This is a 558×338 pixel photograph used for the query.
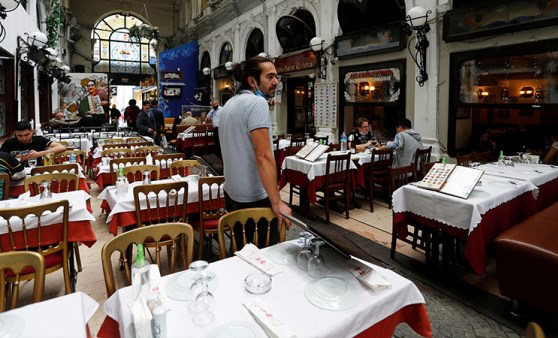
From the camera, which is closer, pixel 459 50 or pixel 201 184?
pixel 201 184

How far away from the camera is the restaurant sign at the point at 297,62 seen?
421 inches

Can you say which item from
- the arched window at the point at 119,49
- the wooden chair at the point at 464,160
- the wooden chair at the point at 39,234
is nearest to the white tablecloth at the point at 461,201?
the wooden chair at the point at 464,160

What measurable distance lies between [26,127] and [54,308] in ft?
15.2

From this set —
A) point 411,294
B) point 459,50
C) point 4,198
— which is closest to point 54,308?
point 411,294

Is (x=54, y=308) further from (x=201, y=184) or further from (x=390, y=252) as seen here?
(x=390, y=252)

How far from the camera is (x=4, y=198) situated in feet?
13.2

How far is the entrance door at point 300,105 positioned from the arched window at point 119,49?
569 inches

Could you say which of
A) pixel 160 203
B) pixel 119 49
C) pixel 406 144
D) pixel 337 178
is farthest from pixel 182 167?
pixel 119 49

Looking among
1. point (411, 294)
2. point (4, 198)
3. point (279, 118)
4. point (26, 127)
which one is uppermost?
point (279, 118)

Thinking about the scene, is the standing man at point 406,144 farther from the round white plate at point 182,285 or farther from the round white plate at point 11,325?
the round white plate at point 11,325

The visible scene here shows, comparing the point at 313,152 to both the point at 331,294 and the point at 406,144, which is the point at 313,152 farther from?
the point at 331,294

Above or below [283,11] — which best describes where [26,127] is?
below

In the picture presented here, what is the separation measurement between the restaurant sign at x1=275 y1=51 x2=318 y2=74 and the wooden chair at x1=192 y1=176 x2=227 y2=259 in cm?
753

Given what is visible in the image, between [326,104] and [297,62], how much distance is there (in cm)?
189
